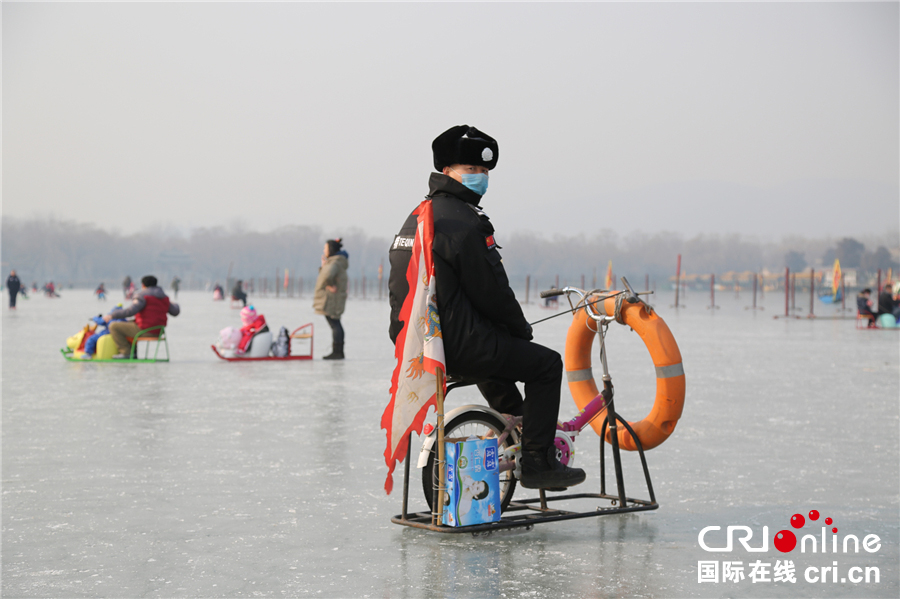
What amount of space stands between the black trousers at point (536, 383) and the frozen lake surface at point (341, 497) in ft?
1.65

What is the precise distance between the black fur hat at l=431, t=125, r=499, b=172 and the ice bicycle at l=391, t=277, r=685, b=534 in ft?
2.72

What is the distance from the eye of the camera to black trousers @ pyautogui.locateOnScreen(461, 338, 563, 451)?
4.56 meters

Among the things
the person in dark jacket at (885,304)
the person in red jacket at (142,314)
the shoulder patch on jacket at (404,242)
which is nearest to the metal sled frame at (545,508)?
the shoulder patch on jacket at (404,242)

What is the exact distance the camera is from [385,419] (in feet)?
15.2

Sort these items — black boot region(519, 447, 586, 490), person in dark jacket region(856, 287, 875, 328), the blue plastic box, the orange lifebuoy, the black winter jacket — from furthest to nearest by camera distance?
person in dark jacket region(856, 287, 875, 328)
the orange lifebuoy
black boot region(519, 447, 586, 490)
the blue plastic box
the black winter jacket

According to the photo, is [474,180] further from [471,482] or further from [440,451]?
[471,482]

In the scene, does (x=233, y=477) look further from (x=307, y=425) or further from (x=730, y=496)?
(x=730, y=496)

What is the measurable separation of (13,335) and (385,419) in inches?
711

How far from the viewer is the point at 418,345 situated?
177 inches

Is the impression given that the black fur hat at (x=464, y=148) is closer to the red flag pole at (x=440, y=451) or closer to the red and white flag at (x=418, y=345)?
the red and white flag at (x=418, y=345)

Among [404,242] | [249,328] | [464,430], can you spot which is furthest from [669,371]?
[249,328]

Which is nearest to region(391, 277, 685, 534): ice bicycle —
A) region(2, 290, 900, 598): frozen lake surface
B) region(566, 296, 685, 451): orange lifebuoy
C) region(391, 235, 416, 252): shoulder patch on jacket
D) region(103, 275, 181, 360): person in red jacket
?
region(566, 296, 685, 451): orange lifebuoy

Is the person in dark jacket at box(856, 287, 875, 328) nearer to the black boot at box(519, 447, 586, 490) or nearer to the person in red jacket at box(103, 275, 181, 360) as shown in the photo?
the person in red jacket at box(103, 275, 181, 360)

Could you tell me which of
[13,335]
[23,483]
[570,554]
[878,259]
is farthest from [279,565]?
[878,259]
